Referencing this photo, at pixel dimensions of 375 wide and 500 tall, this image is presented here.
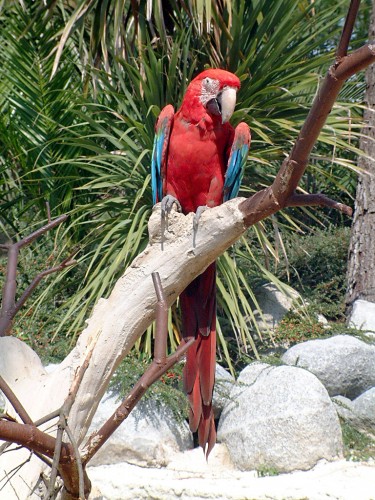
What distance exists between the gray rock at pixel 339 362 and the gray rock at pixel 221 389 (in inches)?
13.4

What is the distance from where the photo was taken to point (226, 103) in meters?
2.43

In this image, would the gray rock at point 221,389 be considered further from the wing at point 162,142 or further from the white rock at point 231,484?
the wing at point 162,142

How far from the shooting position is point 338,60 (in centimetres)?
100

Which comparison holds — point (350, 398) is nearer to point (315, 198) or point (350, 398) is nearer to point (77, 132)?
point (77, 132)

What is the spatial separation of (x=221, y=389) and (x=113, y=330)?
227 centimetres

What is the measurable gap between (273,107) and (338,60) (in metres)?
3.01

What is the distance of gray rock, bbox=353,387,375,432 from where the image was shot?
3498 millimetres

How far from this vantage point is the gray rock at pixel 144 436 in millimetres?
3232

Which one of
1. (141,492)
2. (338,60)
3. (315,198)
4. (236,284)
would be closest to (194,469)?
(141,492)

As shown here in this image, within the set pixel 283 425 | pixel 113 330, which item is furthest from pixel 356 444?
pixel 113 330

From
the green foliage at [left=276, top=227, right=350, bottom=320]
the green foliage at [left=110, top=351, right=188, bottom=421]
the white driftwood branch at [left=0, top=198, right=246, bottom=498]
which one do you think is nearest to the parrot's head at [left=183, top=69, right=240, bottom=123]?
the white driftwood branch at [left=0, top=198, right=246, bottom=498]

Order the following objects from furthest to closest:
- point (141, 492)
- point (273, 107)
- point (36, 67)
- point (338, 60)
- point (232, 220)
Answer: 1. point (36, 67)
2. point (273, 107)
3. point (141, 492)
4. point (232, 220)
5. point (338, 60)

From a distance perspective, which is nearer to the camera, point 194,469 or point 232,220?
point 232,220

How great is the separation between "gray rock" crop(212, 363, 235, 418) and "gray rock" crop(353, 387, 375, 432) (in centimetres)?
65
